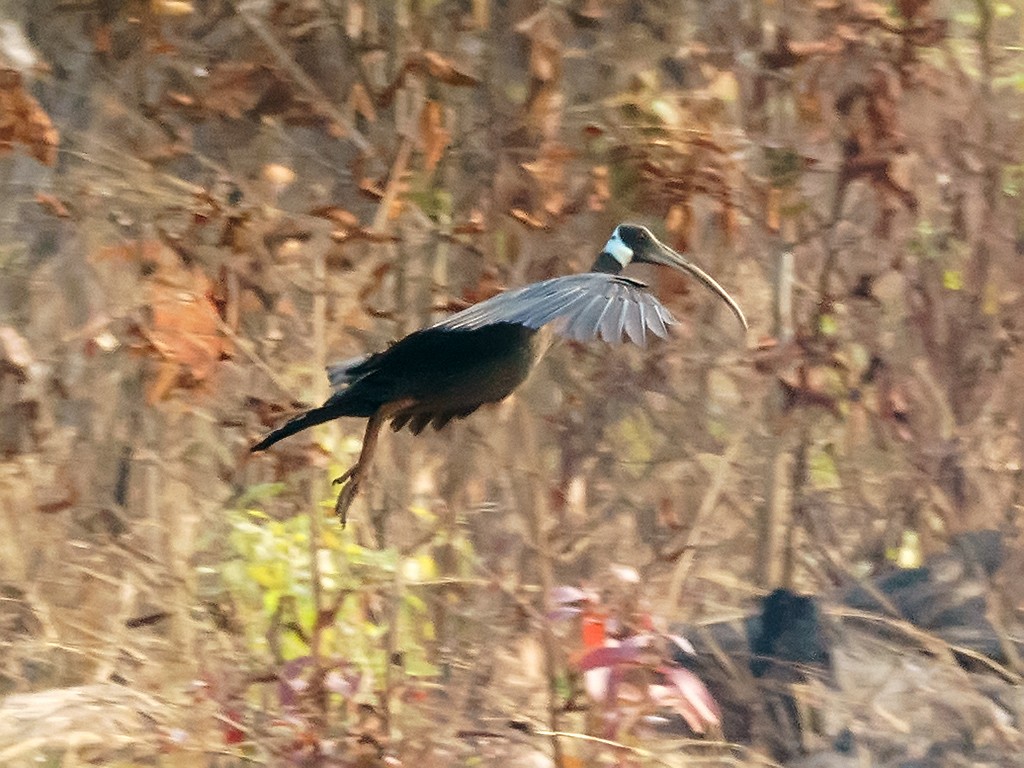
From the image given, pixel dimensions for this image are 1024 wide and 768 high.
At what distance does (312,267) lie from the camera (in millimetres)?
4484

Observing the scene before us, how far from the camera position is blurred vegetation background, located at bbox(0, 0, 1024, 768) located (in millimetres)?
3920

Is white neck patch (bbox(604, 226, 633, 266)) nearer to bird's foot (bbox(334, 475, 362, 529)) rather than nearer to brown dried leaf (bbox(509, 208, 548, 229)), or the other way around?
brown dried leaf (bbox(509, 208, 548, 229))

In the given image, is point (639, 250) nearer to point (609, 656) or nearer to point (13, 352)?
point (609, 656)

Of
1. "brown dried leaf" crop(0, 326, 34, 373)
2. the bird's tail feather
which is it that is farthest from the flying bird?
"brown dried leaf" crop(0, 326, 34, 373)

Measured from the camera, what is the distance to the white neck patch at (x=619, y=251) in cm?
364

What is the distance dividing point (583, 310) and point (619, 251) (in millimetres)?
1024

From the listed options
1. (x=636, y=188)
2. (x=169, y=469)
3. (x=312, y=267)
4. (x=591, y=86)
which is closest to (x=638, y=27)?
(x=591, y=86)

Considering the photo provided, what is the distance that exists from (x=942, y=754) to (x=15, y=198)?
3599 millimetres

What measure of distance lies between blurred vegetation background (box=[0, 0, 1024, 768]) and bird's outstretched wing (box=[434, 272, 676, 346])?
649mm

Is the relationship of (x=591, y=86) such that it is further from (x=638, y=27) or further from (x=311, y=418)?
(x=311, y=418)

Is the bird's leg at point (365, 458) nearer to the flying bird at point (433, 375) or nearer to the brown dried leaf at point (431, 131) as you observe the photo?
the flying bird at point (433, 375)

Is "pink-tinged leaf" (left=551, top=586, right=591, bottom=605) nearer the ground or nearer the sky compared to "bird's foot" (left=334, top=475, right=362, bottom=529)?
nearer the ground

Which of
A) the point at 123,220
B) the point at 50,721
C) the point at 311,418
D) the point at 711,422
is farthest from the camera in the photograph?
the point at 711,422

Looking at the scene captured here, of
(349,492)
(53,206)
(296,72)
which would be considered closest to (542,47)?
(296,72)
